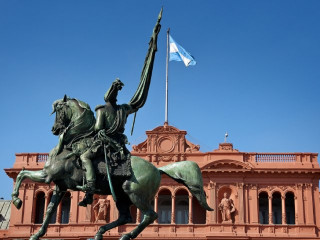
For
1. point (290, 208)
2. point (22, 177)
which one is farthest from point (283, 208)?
point (22, 177)

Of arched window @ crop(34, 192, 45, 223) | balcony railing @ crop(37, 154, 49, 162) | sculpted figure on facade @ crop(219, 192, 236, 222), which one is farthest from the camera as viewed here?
arched window @ crop(34, 192, 45, 223)

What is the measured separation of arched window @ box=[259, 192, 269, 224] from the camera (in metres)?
49.2

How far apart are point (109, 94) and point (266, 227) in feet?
128

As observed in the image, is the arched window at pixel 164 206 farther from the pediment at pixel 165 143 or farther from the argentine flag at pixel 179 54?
the argentine flag at pixel 179 54

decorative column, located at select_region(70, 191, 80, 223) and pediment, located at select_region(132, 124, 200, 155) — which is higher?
pediment, located at select_region(132, 124, 200, 155)

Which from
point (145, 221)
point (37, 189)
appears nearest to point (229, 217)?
point (37, 189)

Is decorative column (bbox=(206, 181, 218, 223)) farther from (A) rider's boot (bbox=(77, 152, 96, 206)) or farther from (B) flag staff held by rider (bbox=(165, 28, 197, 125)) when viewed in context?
(A) rider's boot (bbox=(77, 152, 96, 206))

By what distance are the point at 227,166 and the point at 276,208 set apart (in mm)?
6096

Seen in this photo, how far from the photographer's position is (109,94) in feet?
34.9

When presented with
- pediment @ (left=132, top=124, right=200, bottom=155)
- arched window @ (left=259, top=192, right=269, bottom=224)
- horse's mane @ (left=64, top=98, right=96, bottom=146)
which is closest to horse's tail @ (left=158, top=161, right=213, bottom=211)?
horse's mane @ (left=64, top=98, right=96, bottom=146)

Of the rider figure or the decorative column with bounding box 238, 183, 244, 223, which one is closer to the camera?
the rider figure

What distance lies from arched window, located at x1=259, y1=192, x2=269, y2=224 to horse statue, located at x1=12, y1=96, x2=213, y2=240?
1563 inches

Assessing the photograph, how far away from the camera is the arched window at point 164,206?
49.5m

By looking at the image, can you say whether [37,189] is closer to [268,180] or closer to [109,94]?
[268,180]
